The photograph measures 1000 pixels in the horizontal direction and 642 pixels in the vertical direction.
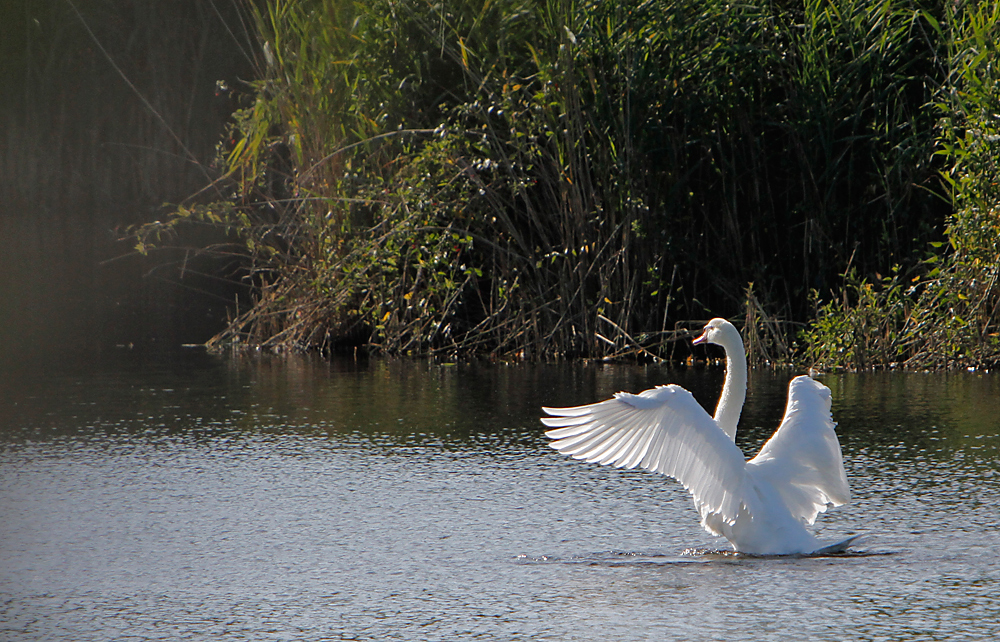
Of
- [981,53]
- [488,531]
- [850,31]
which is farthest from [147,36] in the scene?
[488,531]

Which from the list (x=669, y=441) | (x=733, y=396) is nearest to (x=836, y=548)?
(x=669, y=441)

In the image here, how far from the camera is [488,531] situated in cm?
402

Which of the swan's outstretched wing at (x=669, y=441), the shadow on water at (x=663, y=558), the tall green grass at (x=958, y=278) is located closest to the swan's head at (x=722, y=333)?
the swan's outstretched wing at (x=669, y=441)

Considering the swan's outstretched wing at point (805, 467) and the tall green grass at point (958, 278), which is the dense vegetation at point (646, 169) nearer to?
the tall green grass at point (958, 278)

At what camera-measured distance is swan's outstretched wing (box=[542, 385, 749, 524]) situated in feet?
12.0

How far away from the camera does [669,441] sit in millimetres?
3727

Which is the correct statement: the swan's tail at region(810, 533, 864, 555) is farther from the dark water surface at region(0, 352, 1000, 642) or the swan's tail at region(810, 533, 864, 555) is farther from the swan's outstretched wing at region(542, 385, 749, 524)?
the swan's outstretched wing at region(542, 385, 749, 524)

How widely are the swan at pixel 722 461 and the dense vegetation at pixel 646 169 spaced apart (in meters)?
4.31

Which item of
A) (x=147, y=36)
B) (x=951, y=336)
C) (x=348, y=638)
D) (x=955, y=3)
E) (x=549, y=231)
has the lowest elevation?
(x=348, y=638)

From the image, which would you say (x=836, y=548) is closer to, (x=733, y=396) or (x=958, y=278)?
(x=733, y=396)

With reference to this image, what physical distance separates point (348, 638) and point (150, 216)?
44.8ft

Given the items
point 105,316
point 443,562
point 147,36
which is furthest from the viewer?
point 147,36

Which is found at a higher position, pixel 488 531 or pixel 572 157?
pixel 572 157

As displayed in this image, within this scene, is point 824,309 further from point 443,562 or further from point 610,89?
point 443,562
